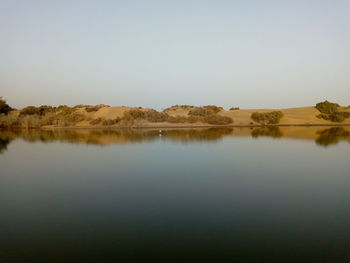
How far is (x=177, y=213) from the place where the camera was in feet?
18.3

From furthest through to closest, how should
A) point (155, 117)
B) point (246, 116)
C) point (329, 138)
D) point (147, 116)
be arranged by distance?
point (246, 116) → point (147, 116) → point (155, 117) → point (329, 138)

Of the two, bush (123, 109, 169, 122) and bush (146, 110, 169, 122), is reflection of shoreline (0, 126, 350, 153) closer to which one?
bush (146, 110, 169, 122)

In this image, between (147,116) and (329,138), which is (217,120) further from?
(329,138)

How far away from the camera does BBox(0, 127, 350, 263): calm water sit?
410 cm

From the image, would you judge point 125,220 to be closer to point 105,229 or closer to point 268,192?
point 105,229

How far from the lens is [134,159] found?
40.4ft

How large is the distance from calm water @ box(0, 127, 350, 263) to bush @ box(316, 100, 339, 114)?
4510 cm

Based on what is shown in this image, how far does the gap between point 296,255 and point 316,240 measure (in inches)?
24.3

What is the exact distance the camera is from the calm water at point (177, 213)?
4.10 meters

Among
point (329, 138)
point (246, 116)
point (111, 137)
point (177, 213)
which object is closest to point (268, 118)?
point (246, 116)

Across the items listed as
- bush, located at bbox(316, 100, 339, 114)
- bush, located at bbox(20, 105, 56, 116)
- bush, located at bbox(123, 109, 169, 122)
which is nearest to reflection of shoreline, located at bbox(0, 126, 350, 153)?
bush, located at bbox(123, 109, 169, 122)

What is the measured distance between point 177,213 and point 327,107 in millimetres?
53131

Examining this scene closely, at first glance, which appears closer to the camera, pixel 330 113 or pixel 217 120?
pixel 217 120

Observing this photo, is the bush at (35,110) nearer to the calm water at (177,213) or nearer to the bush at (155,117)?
the bush at (155,117)
